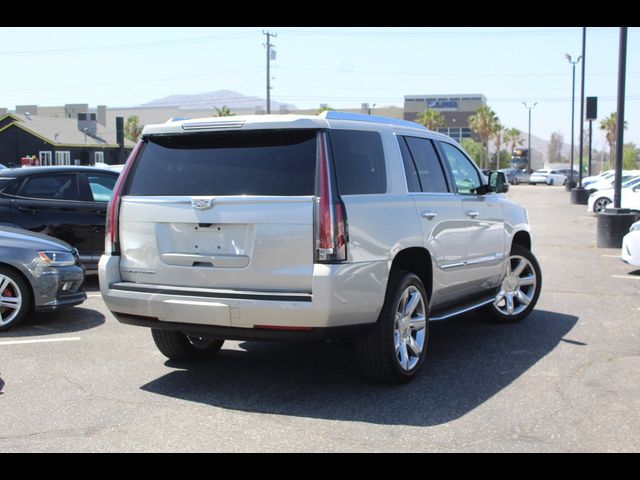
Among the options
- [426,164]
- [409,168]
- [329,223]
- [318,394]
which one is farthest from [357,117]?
[318,394]

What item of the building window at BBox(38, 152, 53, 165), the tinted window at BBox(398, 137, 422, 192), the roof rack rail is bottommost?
the tinted window at BBox(398, 137, 422, 192)

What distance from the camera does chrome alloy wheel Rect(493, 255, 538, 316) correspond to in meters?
7.95

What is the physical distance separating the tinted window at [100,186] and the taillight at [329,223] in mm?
5998

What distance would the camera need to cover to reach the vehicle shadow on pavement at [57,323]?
7.31 meters

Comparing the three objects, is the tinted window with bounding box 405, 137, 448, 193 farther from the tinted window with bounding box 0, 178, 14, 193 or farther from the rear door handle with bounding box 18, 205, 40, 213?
the tinted window with bounding box 0, 178, 14, 193

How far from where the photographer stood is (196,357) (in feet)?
20.5

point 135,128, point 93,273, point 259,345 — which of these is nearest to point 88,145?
point 135,128

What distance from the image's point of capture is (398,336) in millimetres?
5500

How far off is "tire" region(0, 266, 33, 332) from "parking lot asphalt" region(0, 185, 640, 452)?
0.14 metres

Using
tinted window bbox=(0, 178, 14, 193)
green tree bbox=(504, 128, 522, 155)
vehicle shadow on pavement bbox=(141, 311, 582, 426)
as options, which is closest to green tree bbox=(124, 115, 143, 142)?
green tree bbox=(504, 128, 522, 155)

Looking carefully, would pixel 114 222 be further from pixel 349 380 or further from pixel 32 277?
pixel 32 277

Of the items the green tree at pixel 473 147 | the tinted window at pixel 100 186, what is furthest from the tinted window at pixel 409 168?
the green tree at pixel 473 147

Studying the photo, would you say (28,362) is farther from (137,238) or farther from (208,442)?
(208,442)
